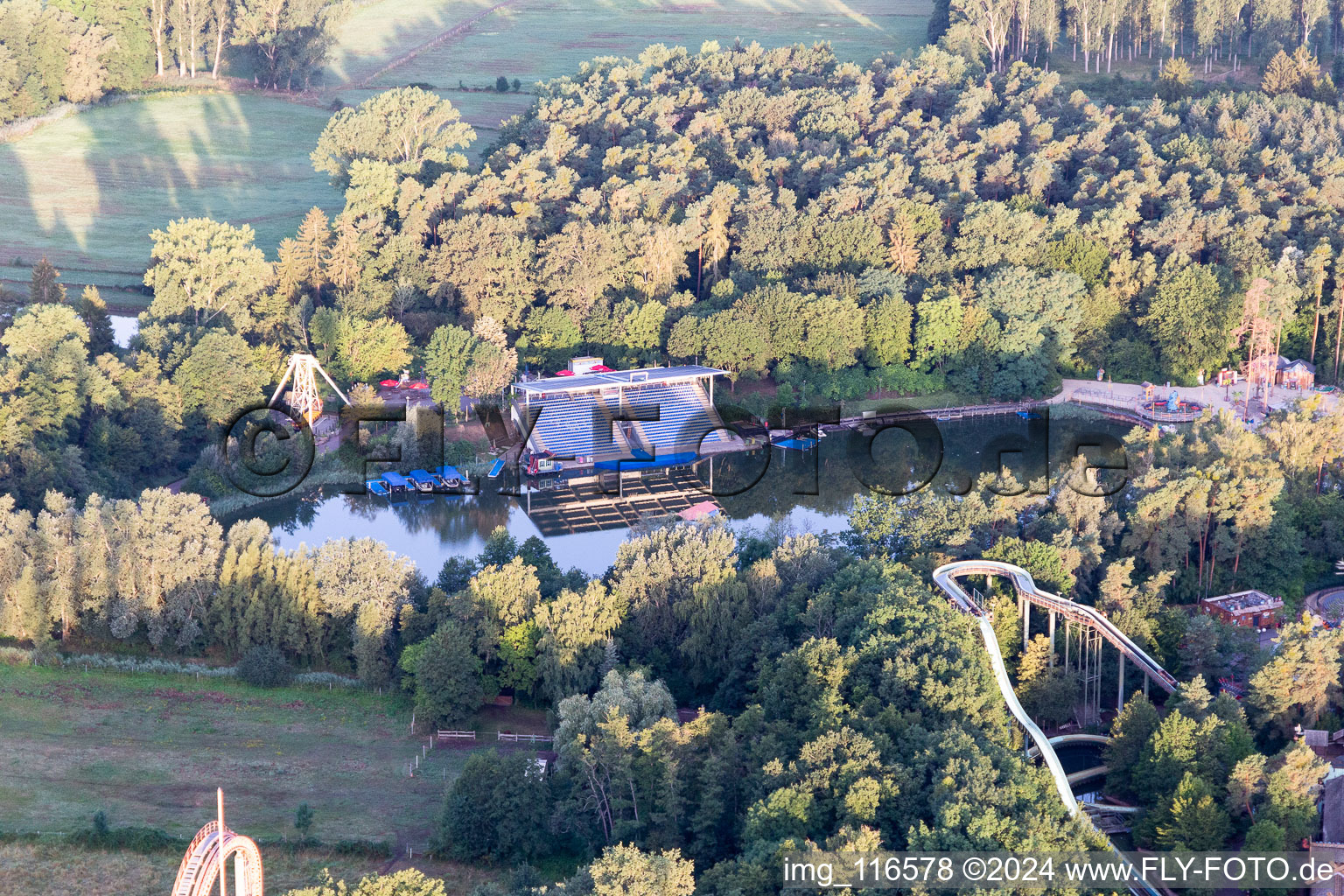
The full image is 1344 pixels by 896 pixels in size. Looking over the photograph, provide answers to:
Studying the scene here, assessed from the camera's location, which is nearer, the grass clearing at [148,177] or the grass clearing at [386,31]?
the grass clearing at [148,177]

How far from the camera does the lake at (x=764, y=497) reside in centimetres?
3738

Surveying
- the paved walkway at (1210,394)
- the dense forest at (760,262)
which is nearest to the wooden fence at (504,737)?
the dense forest at (760,262)

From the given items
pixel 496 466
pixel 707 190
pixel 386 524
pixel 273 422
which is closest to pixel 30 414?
pixel 273 422

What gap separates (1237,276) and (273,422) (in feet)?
97.4

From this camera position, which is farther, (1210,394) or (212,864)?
(1210,394)

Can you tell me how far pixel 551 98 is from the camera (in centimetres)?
6038

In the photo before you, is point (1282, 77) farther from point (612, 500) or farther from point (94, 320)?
point (94, 320)

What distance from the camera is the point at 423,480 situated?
1597 inches

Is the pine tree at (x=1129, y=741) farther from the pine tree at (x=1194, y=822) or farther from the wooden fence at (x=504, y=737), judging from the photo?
the wooden fence at (x=504, y=737)

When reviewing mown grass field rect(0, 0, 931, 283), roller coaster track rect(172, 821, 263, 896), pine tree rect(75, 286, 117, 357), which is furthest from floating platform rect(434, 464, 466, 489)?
roller coaster track rect(172, 821, 263, 896)

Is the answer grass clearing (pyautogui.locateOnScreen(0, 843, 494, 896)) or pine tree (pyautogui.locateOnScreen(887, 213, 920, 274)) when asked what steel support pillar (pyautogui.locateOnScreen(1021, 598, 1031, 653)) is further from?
pine tree (pyautogui.locateOnScreen(887, 213, 920, 274))

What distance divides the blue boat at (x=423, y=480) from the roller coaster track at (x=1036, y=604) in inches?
593

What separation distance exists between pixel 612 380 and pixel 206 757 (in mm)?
19166

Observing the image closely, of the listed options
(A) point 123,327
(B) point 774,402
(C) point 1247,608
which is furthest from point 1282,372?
(A) point 123,327
